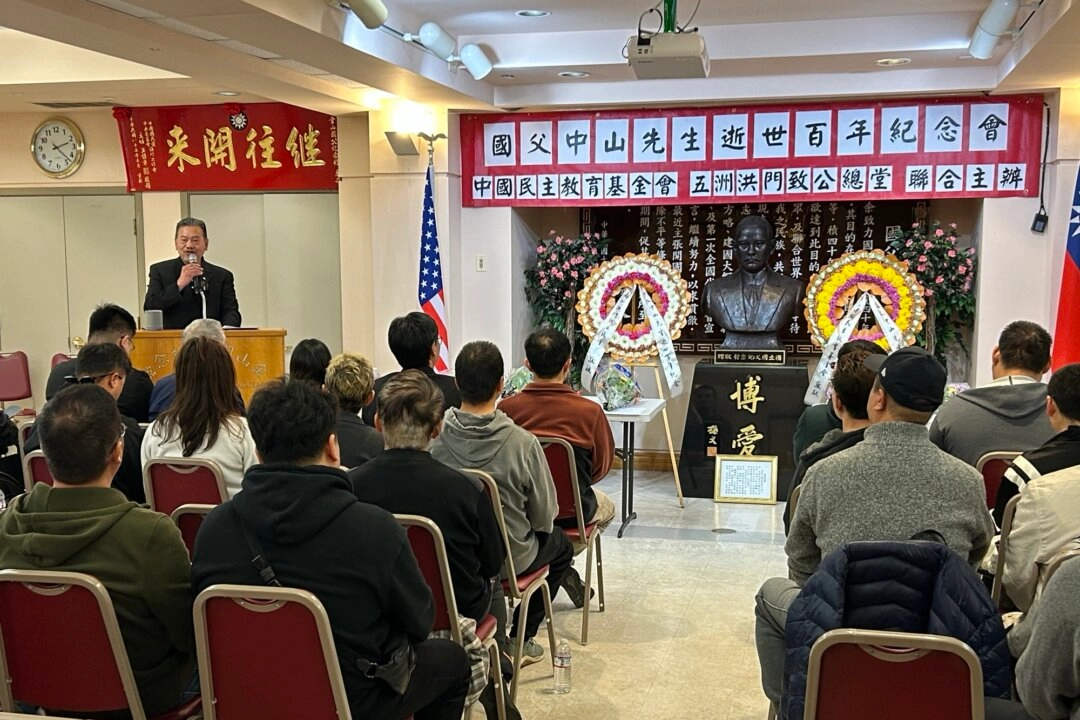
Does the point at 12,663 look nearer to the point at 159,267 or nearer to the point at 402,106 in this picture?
the point at 159,267

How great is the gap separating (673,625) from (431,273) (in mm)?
3445

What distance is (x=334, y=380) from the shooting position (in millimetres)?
3477

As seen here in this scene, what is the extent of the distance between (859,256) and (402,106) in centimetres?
315

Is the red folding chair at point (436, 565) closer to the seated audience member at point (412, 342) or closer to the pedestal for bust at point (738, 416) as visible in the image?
the seated audience member at point (412, 342)

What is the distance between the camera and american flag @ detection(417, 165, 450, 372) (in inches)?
270

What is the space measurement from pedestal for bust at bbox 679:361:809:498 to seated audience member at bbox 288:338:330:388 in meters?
3.25

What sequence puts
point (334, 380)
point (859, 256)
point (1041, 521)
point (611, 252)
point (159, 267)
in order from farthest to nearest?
point (611, 252) < point (859, 256) < point (159, 267) < point (334, 380) < point (1041, 521)

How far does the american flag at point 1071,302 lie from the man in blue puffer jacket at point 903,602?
4.44 metres

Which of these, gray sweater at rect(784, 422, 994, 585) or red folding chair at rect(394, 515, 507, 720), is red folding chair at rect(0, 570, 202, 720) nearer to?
red folding chair at rect(394, 515, 507, 720)

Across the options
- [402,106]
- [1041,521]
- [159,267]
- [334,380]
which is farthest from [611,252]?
[1041,521]

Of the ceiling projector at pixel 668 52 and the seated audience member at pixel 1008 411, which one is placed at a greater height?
the ceiling projector at pixel 668 52

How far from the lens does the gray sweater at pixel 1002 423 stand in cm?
356

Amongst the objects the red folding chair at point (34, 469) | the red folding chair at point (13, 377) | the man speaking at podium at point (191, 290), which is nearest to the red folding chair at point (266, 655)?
the red folding chair at point (34, 469)

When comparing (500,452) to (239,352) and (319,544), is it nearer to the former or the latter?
(319,544)
